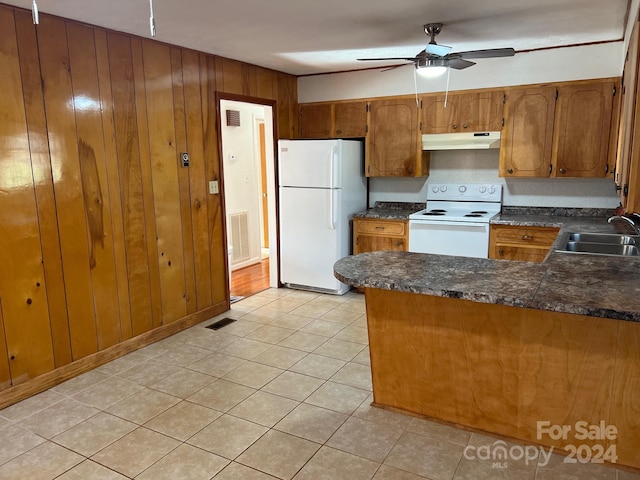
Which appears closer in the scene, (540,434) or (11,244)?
(540,434)

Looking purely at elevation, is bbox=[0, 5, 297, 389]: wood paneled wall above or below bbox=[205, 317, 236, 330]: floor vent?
above

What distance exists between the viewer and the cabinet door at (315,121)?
5.02 metres

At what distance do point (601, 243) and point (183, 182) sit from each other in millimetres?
3316

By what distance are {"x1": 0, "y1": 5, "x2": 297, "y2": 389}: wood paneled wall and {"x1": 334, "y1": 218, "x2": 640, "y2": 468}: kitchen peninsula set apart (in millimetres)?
1853

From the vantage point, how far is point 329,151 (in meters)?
4.52

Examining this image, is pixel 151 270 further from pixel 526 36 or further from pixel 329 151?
pixel 526 36

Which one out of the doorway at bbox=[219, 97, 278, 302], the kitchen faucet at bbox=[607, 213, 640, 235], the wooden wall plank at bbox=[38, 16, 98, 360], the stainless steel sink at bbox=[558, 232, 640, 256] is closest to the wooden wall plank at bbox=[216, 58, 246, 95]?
the doorway at bbox=[219, 97, 278, 302]

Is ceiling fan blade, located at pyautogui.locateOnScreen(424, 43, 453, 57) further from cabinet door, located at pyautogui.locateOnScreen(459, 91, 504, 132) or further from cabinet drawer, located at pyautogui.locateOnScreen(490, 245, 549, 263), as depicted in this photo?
cabinet drawer, located at pyautogui.locateOnScreen(490, 245, 549, 263)

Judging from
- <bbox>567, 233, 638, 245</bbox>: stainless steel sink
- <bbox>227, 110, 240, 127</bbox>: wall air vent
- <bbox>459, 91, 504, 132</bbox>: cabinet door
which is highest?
<bbox>227, 110, 240, 127</bbox>: wall air vent

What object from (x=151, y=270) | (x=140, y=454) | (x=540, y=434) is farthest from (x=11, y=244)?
(x=540, y=434)

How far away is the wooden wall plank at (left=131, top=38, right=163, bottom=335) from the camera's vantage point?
11.0 ft

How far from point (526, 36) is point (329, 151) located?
1.96 m

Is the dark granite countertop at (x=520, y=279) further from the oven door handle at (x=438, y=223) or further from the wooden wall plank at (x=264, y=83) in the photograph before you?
the wooden wall plank at (x=264, y=83)

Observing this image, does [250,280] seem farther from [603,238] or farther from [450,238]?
[603,238]
